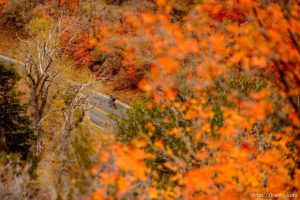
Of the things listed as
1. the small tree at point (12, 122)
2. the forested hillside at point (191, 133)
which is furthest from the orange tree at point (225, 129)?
the small tree at point (12, 122)

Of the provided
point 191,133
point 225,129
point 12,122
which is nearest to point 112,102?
point 12,122

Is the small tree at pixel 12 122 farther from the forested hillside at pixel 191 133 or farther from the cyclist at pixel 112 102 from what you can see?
the cyclist at pixel 112 102

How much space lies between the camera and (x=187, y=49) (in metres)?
20.0

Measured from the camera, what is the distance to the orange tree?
6820mm

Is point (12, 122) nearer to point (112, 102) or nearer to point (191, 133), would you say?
point (191, 133)

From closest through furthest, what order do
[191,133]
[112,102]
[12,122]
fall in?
Result: [191,133] < [12,122] < [112,102]

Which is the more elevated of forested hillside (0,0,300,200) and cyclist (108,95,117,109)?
forested hillside (0,0,300,200)

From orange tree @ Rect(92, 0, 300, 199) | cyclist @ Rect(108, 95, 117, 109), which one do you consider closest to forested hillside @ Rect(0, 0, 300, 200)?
orange tree @ Rect(92, 0, 300, 199)

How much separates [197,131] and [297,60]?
5.35 metres

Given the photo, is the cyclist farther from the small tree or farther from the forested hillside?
the small tree

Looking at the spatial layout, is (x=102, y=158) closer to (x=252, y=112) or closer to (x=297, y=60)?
(x=297, y=60)

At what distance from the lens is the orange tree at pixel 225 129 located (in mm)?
6820

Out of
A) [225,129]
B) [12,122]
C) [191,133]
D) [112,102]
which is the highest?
[225,129]

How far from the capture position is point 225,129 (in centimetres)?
1217
